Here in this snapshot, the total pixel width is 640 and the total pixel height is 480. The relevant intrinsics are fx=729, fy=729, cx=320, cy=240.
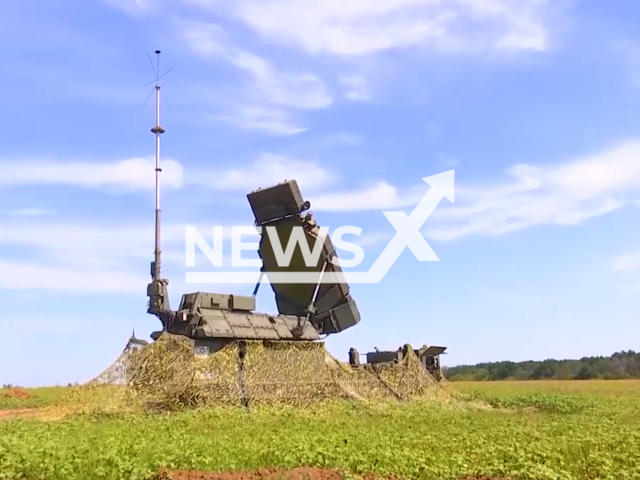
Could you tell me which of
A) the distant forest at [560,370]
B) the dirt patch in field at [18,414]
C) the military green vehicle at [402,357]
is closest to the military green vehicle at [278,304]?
the military green vehicle at [402,357]

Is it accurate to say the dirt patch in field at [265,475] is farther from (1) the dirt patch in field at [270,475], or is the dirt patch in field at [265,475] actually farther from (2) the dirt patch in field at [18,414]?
(2) the dirt patch in field at [18,414]

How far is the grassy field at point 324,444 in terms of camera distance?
894 centimetres

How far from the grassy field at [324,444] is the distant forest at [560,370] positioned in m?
45.8

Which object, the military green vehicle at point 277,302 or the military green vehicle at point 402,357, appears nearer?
the military green vehicle at point 277,302

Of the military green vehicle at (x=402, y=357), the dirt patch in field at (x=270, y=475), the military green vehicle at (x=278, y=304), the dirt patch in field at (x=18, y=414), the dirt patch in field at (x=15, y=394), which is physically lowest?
the dirt patch in field at (x=270, y=475)

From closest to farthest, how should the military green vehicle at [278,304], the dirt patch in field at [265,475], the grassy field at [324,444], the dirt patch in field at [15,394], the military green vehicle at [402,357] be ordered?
the dirt patch in field at [265,475] → the grassy field at [324,444] → the military green vehicle at [278,304] → the military green vehicle at [402,357] → the dirt patch in field at [15,394]

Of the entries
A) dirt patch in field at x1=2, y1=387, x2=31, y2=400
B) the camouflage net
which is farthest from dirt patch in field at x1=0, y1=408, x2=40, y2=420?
dirt patch in field at x1=2, y1=387, x2=31, y2=400

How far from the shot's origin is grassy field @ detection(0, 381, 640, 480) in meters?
8.94

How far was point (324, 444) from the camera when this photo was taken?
35.4 feet

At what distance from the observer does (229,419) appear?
1588 cm

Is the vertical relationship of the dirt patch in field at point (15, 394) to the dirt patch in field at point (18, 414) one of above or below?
above

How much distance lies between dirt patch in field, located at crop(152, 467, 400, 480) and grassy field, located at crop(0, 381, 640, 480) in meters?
0.27

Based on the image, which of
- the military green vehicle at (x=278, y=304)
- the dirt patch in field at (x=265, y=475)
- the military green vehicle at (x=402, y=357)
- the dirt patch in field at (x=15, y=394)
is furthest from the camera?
the dirt patch in field at (x=15, y=394)

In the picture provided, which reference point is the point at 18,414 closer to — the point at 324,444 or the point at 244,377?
the point at 244,377
